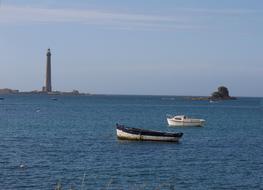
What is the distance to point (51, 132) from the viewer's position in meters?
73.8

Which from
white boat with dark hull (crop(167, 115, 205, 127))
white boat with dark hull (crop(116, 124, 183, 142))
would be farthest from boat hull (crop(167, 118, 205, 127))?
white boat with dark hull (crop(116, 124, 183, 142))

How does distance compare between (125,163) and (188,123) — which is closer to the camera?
(125,163)

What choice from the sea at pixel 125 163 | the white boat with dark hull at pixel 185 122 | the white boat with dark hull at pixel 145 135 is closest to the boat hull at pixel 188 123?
the white boat with dark hull at pixel 185 122

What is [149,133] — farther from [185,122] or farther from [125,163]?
[185,122]

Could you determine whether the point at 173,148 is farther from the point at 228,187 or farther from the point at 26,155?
the point at 228,187

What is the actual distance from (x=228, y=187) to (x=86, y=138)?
33.0m

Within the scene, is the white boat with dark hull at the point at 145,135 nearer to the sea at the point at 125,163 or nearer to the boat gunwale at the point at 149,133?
the boat gunwale at the point at 149,133

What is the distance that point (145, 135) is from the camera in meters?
61.8

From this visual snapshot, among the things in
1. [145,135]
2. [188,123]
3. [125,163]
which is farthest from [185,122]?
[125,163]

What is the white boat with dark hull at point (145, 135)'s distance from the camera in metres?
61.2

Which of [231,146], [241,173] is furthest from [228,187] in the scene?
[231,146]

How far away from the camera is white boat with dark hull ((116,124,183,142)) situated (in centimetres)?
6125

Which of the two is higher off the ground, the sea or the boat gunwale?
the boat gunwale

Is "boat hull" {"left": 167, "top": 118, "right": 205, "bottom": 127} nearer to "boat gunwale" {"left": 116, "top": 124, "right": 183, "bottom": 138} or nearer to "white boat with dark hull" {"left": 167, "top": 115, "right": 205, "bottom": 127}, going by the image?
"white boat with dark hull" {"left": 167, "top": 115, "right": 205, "bottom": 127}
